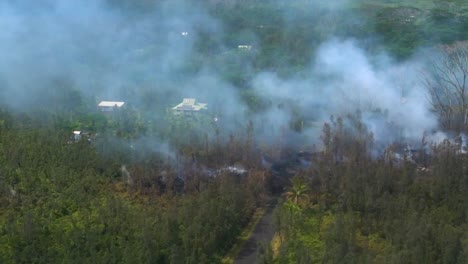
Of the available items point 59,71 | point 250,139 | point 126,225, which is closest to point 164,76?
point 59,71

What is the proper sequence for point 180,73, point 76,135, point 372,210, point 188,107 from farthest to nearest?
point 180,73
point 188,107
point 76,135
point 372,210

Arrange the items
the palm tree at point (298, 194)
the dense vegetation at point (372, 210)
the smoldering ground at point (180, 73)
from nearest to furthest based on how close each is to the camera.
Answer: the dense vegetation at point (372, 210) → the palm tree at point (298, 194) → the smoldering ground at point (180, 73)

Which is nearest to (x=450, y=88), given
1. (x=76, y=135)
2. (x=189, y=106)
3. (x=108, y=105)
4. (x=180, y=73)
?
(x=189, y=106)

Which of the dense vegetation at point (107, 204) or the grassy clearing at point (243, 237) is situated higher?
the dense vegetation at point (107, 204)

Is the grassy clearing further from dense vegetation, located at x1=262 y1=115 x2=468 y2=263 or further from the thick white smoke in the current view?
the thick white smoke

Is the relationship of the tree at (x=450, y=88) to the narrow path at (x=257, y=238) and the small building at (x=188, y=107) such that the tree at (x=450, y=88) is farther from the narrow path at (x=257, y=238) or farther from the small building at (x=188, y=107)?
the narrow path at (x=257, y=238)

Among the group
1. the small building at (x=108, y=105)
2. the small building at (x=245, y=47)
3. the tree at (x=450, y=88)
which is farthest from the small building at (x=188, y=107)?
the tree at (x=450, y=88)

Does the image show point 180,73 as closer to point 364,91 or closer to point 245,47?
point 245,47

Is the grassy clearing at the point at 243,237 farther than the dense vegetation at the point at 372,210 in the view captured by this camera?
Yes
